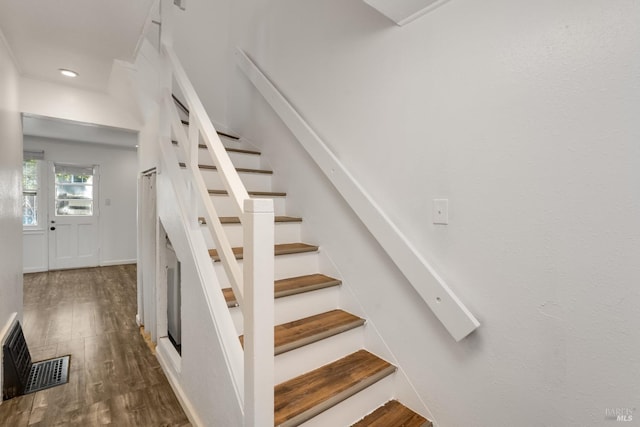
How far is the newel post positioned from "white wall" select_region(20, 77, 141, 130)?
114 inches

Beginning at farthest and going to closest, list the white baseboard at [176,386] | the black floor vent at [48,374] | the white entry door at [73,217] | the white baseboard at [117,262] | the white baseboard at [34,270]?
the white baseboard at [117,262]
the white entry door at [73,217]
the white baseboard at [34,270]
the black floor vent at [48,374]
the white baseboard at [176,386]

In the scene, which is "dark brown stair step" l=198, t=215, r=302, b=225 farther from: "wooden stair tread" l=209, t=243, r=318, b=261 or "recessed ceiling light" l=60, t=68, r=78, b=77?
"recessed ceiling light" l=60, t=68, r=78, b=77

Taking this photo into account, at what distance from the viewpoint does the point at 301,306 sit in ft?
5.62

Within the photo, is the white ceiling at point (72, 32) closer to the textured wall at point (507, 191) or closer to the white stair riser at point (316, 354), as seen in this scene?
the textured wall at point (507, 191)

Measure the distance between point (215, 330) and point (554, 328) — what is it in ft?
4.51

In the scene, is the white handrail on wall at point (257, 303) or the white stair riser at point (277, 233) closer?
the white handrail on wall at point (257, 303)

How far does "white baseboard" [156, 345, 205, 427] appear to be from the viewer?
1.69 metres

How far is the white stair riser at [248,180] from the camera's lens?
228 centimetres

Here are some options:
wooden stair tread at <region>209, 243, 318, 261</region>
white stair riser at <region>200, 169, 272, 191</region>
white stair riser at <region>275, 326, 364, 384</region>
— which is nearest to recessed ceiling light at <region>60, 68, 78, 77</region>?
white stair riser at <region>200, 169, 272, 191</region>

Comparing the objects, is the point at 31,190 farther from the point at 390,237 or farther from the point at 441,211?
the point at 441,211

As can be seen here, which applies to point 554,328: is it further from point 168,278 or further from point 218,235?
point 168,278

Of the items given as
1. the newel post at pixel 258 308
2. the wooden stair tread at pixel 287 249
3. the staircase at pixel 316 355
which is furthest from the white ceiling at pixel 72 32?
the newel post at pixel 258 308

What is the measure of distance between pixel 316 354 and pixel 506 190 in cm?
118

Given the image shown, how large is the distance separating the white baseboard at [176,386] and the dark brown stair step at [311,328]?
0.68 metres
